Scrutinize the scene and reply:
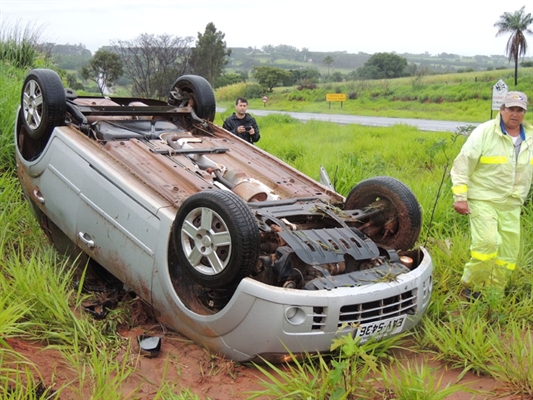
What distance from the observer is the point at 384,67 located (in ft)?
188

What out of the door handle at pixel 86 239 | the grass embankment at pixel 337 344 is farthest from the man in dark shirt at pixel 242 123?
the door handle at pixel 86 239

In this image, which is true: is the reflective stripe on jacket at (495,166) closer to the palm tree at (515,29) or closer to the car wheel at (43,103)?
the car wheel at (43,103)

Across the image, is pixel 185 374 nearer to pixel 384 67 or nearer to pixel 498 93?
pixel 498 93

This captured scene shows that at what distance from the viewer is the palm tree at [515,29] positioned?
35.8 m

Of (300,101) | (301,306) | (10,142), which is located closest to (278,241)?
(301,306)

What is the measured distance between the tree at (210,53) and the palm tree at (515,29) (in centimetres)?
1766

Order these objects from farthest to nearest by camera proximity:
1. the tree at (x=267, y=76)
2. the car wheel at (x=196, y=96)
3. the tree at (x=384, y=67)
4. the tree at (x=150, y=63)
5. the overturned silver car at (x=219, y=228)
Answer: the tree at (x=384, y=67), the tree at (x=267, y=76), the tree at (x=150, y=63), the car wheel at (x=196, y=96), the overturned silver car at (x=219, y=228)

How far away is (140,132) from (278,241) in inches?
71.0

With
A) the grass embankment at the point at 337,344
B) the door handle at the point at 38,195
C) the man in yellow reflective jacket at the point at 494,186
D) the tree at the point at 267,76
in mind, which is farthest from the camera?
the tree at the point at 267,76

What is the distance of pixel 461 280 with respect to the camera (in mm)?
4453

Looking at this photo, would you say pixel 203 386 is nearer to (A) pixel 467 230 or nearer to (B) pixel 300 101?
(A) pixel 467 230

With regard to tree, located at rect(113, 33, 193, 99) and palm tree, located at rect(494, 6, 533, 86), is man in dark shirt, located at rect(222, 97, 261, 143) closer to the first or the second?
tree, located at rect(113, 33, 193, 99)

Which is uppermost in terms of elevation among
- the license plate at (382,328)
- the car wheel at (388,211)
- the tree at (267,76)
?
the tree at (267,76)

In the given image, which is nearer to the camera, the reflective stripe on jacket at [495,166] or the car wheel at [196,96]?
the reflective stripe on jacket at [495,166]
